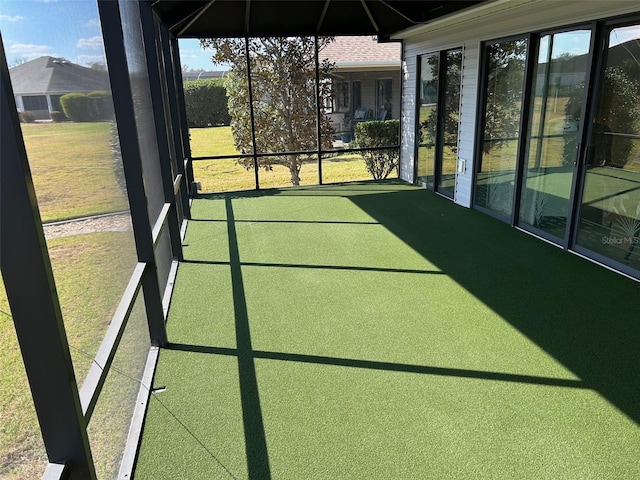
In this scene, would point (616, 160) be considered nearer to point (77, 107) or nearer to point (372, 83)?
point (77, 107)

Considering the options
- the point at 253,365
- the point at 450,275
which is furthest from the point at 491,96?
the point at 253,365

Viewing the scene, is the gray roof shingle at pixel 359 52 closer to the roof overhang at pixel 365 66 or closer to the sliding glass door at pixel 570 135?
the roof overhang at pixel 365 66

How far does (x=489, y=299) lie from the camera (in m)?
3.99

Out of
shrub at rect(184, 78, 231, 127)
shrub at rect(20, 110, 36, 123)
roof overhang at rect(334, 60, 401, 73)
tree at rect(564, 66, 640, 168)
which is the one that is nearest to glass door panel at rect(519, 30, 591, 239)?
tree at rect(564, 66, 640, 168)

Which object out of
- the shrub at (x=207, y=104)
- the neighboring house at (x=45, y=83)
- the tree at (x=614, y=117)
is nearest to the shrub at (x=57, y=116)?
the neighboring house at (x=45, y=83)

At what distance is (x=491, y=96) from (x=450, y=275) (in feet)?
9.67

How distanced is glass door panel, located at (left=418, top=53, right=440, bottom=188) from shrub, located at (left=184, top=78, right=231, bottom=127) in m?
3.60

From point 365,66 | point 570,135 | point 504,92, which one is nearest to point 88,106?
point 570,135

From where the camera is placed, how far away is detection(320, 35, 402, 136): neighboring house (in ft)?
31.2

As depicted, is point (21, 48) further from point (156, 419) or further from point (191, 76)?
point (191, 76)

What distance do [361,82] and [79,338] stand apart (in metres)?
9.13

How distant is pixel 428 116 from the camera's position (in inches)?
313

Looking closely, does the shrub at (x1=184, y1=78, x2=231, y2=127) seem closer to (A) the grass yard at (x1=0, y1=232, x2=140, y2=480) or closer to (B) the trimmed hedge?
(B) the trimmed hedge

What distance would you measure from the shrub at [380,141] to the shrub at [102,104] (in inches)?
269
